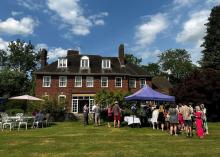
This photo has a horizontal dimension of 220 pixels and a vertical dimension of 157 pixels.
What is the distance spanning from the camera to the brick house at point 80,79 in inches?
1921

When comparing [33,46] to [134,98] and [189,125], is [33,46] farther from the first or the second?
[189,125]

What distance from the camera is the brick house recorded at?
1921 inches

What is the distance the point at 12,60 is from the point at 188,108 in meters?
62.6

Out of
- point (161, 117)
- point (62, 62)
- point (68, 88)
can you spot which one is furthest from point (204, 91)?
point (62, 62)

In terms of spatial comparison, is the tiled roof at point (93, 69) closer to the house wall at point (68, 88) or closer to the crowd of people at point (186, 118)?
the house wall at point (68, 88)

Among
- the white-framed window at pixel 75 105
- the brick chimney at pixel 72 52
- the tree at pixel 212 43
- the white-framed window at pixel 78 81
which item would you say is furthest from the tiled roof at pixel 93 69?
the tree at pixel 212 43

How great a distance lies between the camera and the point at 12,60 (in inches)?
2995

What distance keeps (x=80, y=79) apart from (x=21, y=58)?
30405mm

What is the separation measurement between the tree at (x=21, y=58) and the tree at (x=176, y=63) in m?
33.6

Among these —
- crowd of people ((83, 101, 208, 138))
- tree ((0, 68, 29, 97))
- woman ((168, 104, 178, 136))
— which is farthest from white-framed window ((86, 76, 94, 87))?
woman ((168, 104, 178, 136))

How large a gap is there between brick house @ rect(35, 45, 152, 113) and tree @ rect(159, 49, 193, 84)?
1500 inches

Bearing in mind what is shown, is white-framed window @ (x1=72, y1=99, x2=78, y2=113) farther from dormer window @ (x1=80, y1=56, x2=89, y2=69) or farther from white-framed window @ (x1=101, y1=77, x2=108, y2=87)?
dormer window @ (x1=80, y1=56, x2=89, y2=69)

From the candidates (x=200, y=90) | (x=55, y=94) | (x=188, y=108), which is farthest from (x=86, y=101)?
(x=188, y=108)

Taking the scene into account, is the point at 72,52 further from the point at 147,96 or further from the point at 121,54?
the point at 147,96
